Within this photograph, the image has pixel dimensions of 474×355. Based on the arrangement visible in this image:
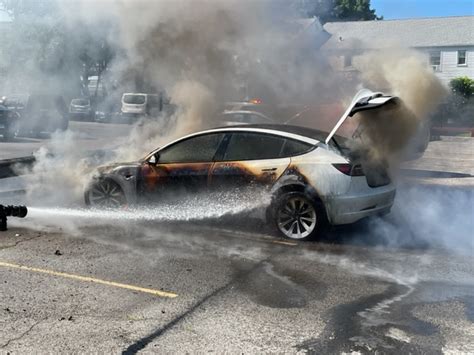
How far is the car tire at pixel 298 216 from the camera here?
6.07 meters

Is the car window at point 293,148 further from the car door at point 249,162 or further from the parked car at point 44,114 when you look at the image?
the parked car at point 44,114

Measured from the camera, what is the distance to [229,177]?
648 centimetres

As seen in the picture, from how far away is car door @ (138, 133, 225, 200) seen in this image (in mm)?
6680

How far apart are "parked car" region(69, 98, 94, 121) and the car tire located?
63.9ft

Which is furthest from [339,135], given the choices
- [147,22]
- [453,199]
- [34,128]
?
[34,128]

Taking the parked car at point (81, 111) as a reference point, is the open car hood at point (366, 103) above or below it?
above

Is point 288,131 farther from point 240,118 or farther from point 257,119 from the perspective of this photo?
point 257,119

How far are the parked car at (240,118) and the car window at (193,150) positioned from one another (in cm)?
364

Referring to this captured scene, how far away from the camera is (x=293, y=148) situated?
635 centimetres

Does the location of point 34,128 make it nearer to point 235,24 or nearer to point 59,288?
point 235,24

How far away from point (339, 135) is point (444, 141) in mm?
15282

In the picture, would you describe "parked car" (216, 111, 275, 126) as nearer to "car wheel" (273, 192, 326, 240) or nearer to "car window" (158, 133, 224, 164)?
"car window" (158, 133, 224, 164)

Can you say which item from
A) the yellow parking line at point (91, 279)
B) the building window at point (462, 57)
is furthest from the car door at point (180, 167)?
the building window at point (462, 57)

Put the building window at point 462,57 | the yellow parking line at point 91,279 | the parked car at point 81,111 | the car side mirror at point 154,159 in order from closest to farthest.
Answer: the yellow parking line at point 91,279, the car side mirror at point 154,159, the parked car at point 81,111, the building window at point 462,57
